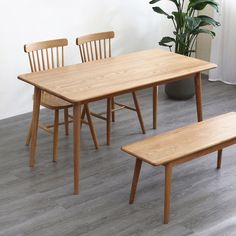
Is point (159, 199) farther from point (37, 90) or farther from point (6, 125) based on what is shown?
point (6, 125)

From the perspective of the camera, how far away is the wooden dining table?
3.29 meters

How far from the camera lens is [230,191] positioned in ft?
11.4

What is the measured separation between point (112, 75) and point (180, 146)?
2.57 ft

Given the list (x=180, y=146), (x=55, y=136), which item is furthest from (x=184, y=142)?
(x=55, y=136)

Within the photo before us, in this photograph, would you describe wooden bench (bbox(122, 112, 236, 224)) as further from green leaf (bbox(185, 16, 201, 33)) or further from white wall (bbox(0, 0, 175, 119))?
A: white wall (bbox(0, 0, 175, 119))

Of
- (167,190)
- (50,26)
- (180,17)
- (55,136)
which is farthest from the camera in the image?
(180,17)

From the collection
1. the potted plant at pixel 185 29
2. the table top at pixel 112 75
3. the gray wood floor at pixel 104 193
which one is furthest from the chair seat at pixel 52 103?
the potted plant at pixel 185 29

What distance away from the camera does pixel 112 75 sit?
3.62m

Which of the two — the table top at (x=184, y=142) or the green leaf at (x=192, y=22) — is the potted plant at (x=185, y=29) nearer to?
the green leaf at (x=192, y=22)

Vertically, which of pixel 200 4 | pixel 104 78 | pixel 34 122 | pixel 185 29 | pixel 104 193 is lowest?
pixel 104 193

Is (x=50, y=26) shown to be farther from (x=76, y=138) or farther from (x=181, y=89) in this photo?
(x=76, y=138)

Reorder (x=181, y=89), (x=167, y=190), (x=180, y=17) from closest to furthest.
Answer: (x=167, y=190), (x=180, y=17), (x=181, y=89)

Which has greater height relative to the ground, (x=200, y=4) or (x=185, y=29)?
(x=200, y=4)

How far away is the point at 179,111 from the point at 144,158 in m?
1.95
